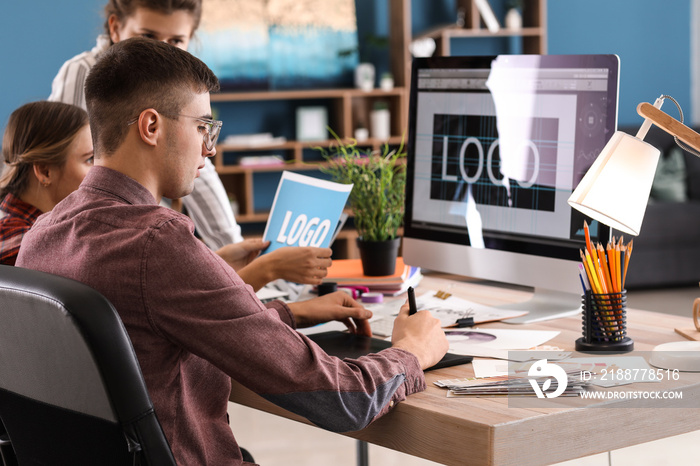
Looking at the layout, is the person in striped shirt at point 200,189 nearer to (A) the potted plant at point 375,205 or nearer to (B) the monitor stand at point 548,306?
(A) the potted plant at point 375,205

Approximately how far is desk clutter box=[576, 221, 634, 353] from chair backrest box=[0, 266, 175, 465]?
72 centimetres

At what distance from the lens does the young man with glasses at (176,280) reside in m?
1.04

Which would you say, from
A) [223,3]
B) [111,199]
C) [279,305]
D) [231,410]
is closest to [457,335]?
[279,305]

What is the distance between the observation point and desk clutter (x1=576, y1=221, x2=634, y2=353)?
1.36 metres

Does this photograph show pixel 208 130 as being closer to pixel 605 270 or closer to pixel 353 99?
pixel 605 270

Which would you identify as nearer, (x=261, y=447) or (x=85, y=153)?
(x=85, y=153)

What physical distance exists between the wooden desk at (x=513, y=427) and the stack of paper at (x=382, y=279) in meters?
0.66

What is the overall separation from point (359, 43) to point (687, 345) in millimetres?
5052

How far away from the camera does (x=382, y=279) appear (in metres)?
1.96

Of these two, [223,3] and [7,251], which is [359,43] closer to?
[223,3]

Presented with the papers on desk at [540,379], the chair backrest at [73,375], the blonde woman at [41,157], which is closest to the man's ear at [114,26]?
the blonde woman at [41,157]

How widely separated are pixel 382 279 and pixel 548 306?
406mm

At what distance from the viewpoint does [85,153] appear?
1801 millimetres

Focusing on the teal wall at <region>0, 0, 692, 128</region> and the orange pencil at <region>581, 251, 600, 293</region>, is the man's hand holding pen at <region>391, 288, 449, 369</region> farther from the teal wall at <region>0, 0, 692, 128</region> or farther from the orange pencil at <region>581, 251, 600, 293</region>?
the teal wall at <region>0, 0, 692, 128</region>
